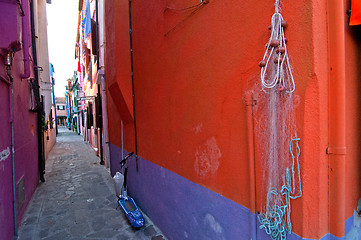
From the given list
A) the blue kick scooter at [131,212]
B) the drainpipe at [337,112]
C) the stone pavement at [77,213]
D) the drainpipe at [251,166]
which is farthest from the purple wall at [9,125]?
the drainpipe at [337,112]

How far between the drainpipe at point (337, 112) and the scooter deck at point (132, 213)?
3.34 metres

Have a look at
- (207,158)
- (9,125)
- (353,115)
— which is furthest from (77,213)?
(353,115)

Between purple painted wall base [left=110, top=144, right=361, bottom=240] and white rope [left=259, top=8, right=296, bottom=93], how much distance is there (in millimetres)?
1113

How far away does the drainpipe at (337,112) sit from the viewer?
141 cm

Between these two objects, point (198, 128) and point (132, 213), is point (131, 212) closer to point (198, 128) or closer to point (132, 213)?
point (132, 213)

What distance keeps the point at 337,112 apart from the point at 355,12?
0.74 meters

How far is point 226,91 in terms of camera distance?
203 cm

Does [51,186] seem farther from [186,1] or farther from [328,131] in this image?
[328,131]

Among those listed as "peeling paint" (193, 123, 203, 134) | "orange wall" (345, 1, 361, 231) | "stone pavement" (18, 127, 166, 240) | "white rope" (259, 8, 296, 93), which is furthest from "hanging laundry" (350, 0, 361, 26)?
"stone pavement" (18, 127, 166, 240)

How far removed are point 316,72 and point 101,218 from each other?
188 inches

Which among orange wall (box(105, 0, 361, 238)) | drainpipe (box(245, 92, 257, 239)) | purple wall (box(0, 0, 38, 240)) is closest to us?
orange wall (box(105, 0, 361, 238))

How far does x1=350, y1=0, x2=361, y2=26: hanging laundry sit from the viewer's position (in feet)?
4.74

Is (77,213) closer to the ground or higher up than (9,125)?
closer to the ground

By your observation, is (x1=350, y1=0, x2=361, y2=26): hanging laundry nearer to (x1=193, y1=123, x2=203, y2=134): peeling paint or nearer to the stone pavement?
(x1=193, y1=123, x2=203, y2=134): peeling paint
